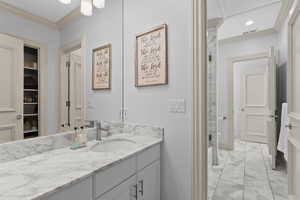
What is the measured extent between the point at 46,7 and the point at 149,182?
5.14ft

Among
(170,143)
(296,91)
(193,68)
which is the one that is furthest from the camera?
(296,91)

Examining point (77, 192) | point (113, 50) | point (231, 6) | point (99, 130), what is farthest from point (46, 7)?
point (231, 6)

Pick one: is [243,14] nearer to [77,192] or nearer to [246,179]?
[246,179]

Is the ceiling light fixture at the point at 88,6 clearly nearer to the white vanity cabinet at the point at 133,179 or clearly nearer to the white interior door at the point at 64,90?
the white interior door at the point at 64,90

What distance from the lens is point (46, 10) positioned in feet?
3.86

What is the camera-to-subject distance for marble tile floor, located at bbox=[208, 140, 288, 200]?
1960 millimetres

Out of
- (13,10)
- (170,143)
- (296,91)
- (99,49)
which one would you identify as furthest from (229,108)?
(13,10)

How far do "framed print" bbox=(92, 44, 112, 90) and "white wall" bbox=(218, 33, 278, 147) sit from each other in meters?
3.18

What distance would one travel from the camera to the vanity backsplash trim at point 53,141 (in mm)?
1016

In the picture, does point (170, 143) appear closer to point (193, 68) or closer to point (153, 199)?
point (153, 199)

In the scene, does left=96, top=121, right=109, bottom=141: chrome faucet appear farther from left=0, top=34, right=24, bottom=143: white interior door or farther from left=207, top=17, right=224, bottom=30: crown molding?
left=207, top=17, right=224, bottom=30: crown molding

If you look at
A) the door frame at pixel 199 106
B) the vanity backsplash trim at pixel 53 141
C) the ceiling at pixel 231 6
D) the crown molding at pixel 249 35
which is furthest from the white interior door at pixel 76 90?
the crown molding at pixel 249 35

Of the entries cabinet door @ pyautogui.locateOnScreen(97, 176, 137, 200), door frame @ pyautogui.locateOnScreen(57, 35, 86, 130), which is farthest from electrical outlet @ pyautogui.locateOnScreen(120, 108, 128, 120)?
cabinet door @ pyautogui.locateOnScreen(97, 176, 137, 200)

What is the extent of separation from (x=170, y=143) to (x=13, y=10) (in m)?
1.50
